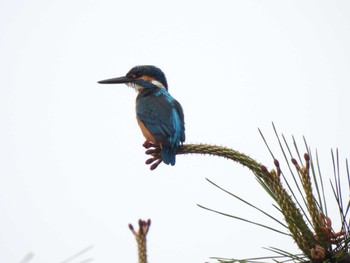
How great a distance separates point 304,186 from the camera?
5.44 feet

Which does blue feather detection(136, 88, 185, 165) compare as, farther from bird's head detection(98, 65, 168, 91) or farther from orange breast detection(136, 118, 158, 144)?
bird's head detection(98, 65, 168, 91)

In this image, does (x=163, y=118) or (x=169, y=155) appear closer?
(x=169, y=155)

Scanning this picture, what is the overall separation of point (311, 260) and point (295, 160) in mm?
358

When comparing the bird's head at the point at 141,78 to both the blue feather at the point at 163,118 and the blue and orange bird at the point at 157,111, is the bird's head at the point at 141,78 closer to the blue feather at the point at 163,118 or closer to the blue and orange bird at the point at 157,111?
the blue and orange bird at the point at 157,111

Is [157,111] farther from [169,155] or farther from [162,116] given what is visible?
[169,155]

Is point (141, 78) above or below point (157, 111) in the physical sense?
above

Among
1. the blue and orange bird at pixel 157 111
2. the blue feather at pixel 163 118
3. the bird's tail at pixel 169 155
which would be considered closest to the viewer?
the bird's tail at pixel 169 155

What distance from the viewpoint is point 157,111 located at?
16.0 feet

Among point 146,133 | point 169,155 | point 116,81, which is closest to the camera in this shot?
point 169,155

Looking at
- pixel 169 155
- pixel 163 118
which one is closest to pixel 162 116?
pixel 163 118

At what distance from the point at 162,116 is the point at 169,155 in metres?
1.19

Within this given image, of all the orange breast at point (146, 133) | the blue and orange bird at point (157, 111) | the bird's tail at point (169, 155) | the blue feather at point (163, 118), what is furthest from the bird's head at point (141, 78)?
the bird's tail at point (169, 155)

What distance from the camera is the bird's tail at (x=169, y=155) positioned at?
348cm

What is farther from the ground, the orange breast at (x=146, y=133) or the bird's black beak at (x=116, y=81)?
the bird's black beak at (x=116, y=81)
